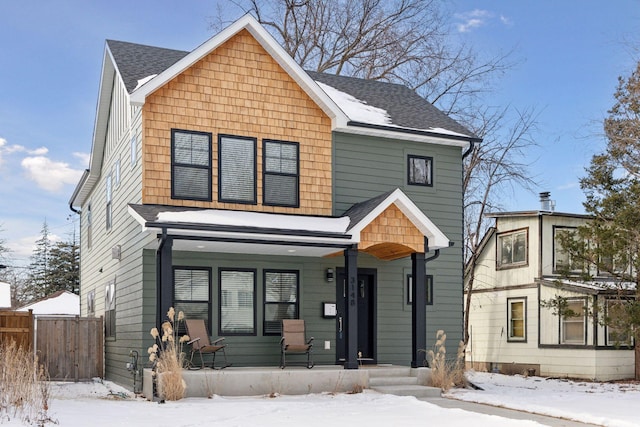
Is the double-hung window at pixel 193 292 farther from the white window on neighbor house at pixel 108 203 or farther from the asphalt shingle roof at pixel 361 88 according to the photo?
the white window on neighbor house at pixel 108 203

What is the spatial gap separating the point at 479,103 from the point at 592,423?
51.9ft

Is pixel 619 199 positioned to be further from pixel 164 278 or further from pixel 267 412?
pixel 164 278

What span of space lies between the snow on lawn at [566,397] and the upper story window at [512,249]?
343 cm

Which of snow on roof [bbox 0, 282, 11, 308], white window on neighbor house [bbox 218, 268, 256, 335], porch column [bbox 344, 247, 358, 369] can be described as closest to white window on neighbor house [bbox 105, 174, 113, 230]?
white window on neighbor house [bbox 218, 268, 256, 335]

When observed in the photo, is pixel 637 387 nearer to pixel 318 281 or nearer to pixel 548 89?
pixel 318 281

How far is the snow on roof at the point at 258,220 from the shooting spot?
12195 millimetres

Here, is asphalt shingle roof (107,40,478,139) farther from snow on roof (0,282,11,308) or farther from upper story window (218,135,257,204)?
snow on roof (0,282,11,308)

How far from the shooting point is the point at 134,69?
48.6 ft

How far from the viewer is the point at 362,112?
51.6ft

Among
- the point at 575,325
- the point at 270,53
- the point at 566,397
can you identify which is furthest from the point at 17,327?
the point at 575,325

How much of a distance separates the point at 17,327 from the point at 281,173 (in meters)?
6.92

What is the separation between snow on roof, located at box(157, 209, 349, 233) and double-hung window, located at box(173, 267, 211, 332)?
1254 mm

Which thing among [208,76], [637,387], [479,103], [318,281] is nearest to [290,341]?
[318,281]

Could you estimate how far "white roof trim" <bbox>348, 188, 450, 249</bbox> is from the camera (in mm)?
12922
